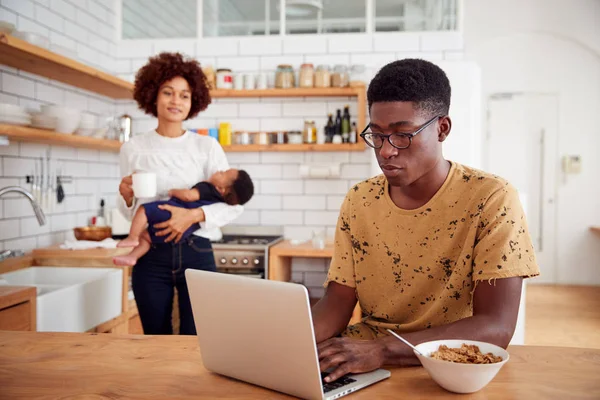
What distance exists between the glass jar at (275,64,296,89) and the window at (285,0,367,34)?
1.27 feet

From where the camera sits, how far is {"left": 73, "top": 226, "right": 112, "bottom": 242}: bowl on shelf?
3.48m

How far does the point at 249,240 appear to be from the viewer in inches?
159

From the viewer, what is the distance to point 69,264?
10.1 feet

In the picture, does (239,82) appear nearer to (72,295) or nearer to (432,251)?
(72,295)

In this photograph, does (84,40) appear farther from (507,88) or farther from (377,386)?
(507,88)

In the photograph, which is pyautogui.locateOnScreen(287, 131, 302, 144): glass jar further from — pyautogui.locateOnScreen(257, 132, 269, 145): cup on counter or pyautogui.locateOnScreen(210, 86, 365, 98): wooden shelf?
pyautogui.locateOnScreen(210, 86, 365, 98): wooden shelf

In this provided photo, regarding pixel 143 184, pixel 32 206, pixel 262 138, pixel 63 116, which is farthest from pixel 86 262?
pixel 262 138

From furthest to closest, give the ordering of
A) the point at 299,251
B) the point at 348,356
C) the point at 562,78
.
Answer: the point at 562,78 → the point at 299,251 → the point at 348,356

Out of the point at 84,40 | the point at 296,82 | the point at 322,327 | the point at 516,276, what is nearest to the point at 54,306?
the point at 322,327

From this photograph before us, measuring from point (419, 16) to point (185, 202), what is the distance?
8.64ft

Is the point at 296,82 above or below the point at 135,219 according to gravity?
above

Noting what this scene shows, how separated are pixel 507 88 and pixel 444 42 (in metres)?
2.56

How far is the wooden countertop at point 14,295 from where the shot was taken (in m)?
2.09

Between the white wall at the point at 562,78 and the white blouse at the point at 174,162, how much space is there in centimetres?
450
